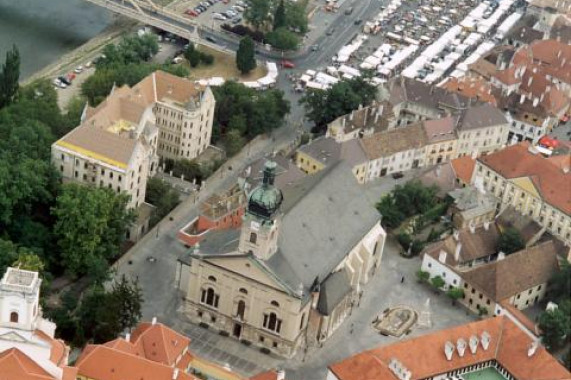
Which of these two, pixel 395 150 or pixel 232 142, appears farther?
pixel 395 150

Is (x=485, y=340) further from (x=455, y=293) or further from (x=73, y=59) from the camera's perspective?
(x=73, y=59)

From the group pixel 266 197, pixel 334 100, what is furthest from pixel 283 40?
pixel 266 197

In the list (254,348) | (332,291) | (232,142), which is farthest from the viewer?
(232,142)

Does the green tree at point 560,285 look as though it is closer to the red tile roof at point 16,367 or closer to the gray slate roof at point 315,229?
the gray slate roof at point 315,229

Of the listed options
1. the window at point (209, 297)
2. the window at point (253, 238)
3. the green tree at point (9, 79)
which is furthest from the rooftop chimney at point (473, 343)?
the green tree at point (9, 79)

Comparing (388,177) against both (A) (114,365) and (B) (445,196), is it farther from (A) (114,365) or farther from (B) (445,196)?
(A) (114,365)

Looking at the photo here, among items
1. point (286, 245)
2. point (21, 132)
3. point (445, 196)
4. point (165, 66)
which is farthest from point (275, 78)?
point (286, 245)
